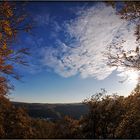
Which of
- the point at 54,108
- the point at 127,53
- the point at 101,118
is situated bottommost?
the point at 101,118

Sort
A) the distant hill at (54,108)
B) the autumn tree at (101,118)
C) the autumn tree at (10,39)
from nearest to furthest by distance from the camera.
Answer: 1. the autumn tree at (10,39)
2. the distant hill at (54,108)
3. the autumn tree at (101,118)

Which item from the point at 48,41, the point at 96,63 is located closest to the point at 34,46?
the point at 48,41

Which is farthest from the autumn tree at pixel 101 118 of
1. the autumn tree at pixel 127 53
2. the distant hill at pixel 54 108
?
the autumn tree at pixel 127 53

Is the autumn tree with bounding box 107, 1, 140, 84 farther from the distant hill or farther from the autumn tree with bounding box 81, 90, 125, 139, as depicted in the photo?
the autumn tree with bounding box 81, 90, 125, 139

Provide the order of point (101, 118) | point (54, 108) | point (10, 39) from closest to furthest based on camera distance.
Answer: point (10, 39) → point (54, 108) → point (101, 118)

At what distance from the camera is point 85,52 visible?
11891mm

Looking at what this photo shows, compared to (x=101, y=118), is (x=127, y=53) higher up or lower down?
higher up

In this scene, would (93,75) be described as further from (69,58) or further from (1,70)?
(1,70)

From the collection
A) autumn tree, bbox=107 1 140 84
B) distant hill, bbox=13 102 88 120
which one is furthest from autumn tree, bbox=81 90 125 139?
autumn tree, bbox=107 1 140 84

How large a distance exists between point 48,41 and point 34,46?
1.96 ft

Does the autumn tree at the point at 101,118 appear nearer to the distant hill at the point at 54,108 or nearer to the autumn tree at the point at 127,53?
the distant hill at the point at 54,108

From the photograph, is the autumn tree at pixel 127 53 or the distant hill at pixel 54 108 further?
the distant hill at pixel 54 108

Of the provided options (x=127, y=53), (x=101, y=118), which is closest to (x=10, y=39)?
(x=127, y=53)

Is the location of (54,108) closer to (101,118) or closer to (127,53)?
(127,53)
